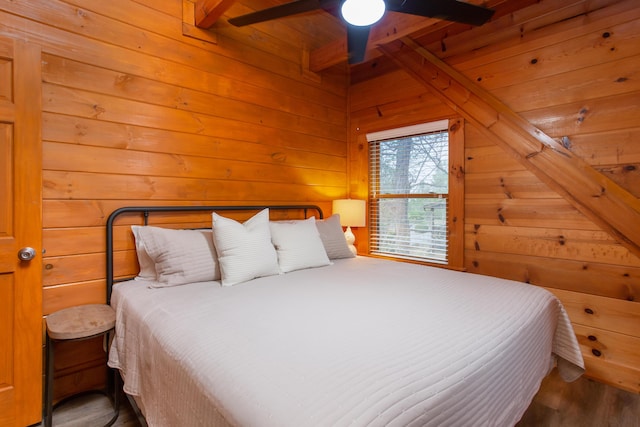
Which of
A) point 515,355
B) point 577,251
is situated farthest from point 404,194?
point 515,355

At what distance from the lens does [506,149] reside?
2.53 meters

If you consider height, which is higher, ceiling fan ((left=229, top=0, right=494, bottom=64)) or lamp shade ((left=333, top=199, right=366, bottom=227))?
ceiling fan ((left=229, top=0, right=494, bottom=64))

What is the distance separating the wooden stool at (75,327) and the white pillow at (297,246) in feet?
3.35

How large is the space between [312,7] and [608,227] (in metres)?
2.28

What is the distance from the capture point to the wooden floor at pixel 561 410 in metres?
1.76

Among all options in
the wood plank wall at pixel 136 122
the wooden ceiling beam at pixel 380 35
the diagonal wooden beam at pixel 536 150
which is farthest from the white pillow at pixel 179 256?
the diagonal wooden beam at pixel 536 150

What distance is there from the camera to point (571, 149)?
7.43 feet

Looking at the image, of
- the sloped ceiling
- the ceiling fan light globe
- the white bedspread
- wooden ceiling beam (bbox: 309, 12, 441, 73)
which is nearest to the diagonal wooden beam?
the sloped ceiling

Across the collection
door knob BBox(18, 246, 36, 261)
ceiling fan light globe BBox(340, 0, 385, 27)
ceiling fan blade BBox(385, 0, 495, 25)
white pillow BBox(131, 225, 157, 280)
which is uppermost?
ceiling fan light globe BBox(340, 0, 385, 27)

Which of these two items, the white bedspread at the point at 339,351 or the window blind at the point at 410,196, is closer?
the white bedspread at the point at 339,351

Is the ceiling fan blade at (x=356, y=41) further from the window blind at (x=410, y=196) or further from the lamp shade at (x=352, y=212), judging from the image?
the lamp shade at (x=352, y=212)

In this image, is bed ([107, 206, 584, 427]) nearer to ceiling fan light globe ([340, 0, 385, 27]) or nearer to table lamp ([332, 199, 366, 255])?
table lamp ([332, 199, 366, 255])

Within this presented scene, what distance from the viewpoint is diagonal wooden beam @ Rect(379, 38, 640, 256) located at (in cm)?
209

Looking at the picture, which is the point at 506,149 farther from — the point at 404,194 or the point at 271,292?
the point at 271,292
